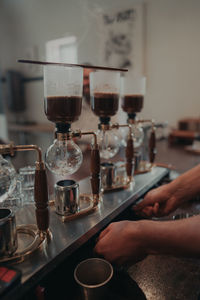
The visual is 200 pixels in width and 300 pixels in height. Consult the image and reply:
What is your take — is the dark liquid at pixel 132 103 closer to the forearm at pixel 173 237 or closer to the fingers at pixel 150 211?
the fingers at pixel 150 211

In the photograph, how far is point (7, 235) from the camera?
2.08 ft

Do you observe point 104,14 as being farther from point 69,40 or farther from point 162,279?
point 162,279

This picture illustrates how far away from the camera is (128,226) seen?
764mm

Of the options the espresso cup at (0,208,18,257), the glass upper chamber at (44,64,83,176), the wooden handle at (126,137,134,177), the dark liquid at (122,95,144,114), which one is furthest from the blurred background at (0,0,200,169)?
the espresso cup at (0,208,18,257)

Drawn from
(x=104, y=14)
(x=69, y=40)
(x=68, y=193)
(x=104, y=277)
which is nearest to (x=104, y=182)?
(x=68, y=193)

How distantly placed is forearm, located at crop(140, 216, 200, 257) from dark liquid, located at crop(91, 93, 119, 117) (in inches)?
19.3

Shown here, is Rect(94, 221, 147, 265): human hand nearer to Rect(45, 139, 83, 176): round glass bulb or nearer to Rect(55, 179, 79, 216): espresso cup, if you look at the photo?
Rect(55, 179, 79, 216): espresso cup

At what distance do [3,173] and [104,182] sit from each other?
51cm

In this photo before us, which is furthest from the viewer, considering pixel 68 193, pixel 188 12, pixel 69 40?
pixel 188 12

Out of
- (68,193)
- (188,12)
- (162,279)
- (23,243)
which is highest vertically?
(188,12)

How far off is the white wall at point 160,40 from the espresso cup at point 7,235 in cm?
279

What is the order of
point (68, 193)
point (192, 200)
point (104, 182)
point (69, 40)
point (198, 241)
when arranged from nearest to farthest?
1. point (198, 241)
2. point (68, 193)
3. point (104, 182)
4. point (192, 200)
5. point (69, 40)

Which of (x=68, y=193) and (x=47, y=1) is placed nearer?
(x=68, y=193)

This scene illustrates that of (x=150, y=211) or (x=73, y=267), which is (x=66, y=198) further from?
(x=150, y=211)
